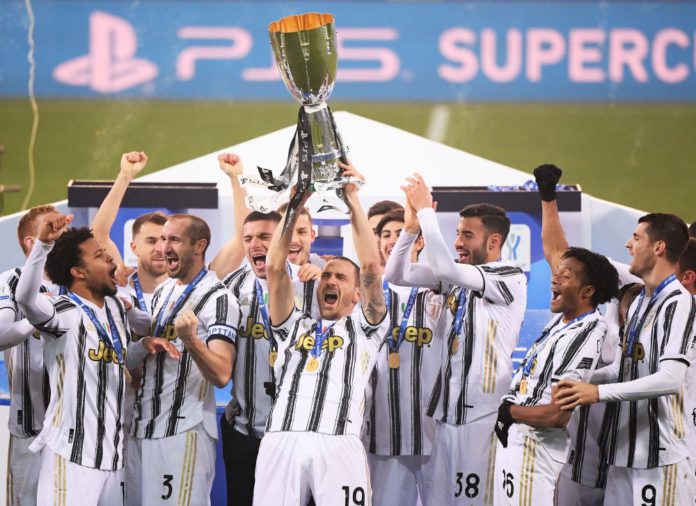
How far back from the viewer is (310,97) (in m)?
3.99

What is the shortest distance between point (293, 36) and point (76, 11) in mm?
3748

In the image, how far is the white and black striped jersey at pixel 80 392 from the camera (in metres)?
4.14

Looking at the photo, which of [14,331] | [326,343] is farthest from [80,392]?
[326,343]

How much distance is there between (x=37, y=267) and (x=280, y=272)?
97 centimetres

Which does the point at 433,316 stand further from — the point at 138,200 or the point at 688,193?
the point at 688,193

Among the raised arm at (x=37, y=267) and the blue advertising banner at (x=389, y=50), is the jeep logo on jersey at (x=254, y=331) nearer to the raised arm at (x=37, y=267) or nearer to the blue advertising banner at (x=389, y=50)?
the raised arm at (x=37, y=267)

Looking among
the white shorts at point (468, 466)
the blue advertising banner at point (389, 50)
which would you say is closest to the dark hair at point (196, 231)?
the white shorts at point (468, 466)

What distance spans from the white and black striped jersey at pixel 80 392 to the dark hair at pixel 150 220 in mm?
1214

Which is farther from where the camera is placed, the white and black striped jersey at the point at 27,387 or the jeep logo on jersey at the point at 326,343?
the white and black striped jersey at the point at 27,387

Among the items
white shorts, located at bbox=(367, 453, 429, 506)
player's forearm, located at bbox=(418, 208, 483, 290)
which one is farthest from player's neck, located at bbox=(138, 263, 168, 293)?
player's forearm, located at bbox=(418, 208, 483, 290)

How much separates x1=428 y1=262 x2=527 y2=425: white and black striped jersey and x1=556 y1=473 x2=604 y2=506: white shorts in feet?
1.66

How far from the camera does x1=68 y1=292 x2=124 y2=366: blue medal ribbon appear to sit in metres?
4.25

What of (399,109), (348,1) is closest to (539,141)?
(399,109)

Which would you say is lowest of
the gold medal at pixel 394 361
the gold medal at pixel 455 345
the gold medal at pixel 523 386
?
the gold medal at pixel 523 386
